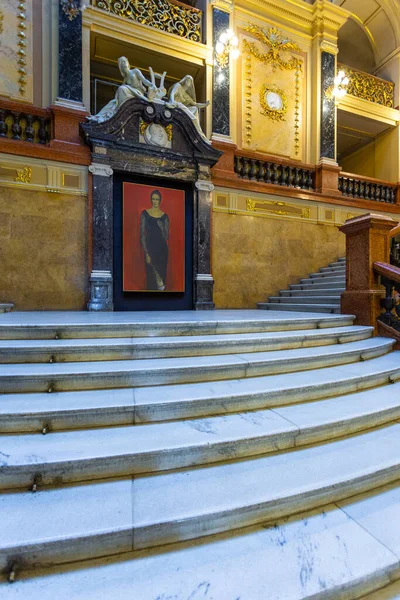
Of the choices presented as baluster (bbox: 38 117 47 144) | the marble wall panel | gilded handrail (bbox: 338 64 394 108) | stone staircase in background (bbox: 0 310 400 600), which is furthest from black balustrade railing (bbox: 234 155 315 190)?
stone staircase in background (bbox: 0 310 400 600)

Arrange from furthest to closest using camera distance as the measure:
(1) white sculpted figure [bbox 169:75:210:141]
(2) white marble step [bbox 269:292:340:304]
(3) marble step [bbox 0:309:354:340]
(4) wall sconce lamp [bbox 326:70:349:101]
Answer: (4) wall sconce lamp [bbox 326:70:349:101] < (1) white sculpted figure [bbox 169:75:210:141] < (2) white marble step [bbox 269:292:340:304] < (3) marble step [bbox 0:309:354:340]

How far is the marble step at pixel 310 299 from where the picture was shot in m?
5.23

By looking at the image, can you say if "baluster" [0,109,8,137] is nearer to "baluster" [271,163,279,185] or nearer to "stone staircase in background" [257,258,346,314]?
"baluster" [271,163,279,185]

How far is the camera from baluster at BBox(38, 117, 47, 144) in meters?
A: 5.53

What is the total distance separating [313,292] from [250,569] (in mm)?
5367

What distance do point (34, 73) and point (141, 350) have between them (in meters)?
5.85

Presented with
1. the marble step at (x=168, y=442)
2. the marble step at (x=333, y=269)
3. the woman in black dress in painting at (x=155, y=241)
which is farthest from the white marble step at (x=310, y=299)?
the marble step at (x=168, y=442)

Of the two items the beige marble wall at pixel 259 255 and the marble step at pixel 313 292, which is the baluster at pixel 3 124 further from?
the marble step at pixel 313 292

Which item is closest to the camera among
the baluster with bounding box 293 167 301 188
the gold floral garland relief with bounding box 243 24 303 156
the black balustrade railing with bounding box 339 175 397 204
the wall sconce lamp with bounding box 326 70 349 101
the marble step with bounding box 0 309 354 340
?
the marble step with bounding box 0 309 354 340

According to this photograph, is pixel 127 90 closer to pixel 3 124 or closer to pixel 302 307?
pixel 3 124

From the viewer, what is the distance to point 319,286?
6.34 m

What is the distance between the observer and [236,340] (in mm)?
2941

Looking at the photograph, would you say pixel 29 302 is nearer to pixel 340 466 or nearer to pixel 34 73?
pixel 34 73

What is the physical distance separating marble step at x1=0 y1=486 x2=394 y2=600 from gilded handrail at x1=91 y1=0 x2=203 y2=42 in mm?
8234
